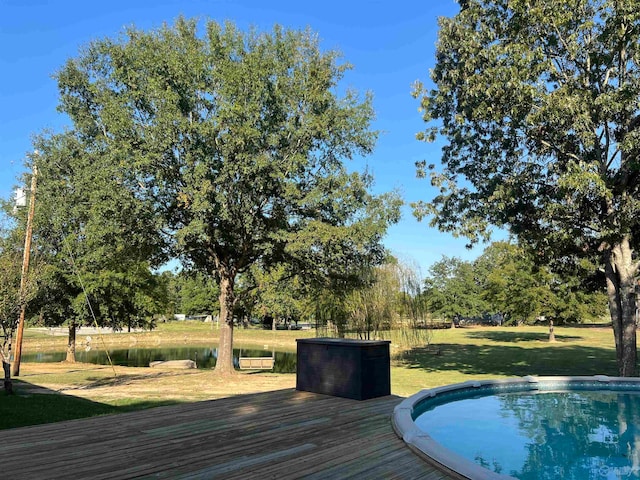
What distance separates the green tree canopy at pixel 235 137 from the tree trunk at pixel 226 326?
1.8 inches

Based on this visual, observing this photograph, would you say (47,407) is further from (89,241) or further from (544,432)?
(544,432)

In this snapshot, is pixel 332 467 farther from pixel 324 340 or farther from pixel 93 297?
pixel 93 297

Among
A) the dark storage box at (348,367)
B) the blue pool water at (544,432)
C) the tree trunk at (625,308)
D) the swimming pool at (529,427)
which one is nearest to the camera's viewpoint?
the swimming pool at (529,427)

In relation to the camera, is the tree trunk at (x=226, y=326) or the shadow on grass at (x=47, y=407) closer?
the shadow on grass at (x=47, y=407)

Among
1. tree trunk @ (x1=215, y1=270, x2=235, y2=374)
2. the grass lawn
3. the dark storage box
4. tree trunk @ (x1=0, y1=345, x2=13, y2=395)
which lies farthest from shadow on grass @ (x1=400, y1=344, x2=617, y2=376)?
tree trunk @ (x1=0, y1=345, x2=13, y2=395)

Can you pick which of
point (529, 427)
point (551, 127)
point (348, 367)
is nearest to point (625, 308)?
point (551, 127)

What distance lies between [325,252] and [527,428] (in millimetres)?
8075

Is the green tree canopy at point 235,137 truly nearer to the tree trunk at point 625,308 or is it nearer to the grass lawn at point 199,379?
the grass lawn at point 199,379

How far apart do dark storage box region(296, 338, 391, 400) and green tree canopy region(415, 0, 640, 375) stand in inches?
261

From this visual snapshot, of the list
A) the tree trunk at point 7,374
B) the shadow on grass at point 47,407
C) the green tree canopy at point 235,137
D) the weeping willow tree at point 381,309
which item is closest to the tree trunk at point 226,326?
the green tree canopy at point 235,137

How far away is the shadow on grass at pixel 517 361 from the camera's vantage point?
16609mm

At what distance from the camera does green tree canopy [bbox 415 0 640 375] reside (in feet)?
36.6

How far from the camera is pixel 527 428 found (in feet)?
25.2

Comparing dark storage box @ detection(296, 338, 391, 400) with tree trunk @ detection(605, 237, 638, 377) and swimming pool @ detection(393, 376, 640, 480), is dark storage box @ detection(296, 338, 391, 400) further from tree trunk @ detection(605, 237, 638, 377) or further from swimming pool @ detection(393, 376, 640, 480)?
tree trunk @ detection(605, 237, 638, 377)
